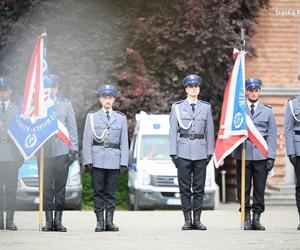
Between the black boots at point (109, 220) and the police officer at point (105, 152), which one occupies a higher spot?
the police officer at point (105, 152)

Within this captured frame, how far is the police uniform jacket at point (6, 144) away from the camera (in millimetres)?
13148

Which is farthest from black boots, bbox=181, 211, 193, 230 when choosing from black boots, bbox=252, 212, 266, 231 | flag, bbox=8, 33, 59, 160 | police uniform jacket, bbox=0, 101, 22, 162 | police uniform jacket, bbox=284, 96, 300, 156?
police uniform jacket, bbox=0, 101, 22, 162

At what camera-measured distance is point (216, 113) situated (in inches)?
1088

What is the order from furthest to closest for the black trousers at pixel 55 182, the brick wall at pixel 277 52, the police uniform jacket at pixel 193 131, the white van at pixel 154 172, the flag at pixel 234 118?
the brick wall at pixel 277 52 → the white van at pixel 154 172 → the flag at pixel 234 118 → the police uniform jacket at pixel 193 131 → the black trousers at pixel 55 182

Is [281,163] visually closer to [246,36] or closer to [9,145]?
[246,36]

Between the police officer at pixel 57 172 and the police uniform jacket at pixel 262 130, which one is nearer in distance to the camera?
the police officer at pixel 57 172

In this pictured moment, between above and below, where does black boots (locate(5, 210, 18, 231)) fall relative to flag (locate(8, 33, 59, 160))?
below

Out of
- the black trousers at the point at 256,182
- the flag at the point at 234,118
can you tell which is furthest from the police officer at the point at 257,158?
the flag at the point at 234,118

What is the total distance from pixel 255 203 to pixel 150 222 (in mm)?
2937

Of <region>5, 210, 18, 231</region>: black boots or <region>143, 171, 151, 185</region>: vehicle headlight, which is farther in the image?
<region>143, 171, 151, 185</region>: vehicle headlight

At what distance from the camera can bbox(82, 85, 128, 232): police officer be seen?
1293 cm

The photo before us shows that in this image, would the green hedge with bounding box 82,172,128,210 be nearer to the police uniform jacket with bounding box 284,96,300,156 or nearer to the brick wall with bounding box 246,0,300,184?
the brick wall with bounding box 246,0,300,184

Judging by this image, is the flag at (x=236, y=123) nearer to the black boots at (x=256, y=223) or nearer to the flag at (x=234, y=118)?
the flag at (x=234, y=118)

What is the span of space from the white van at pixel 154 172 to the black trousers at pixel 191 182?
8.24 meters
